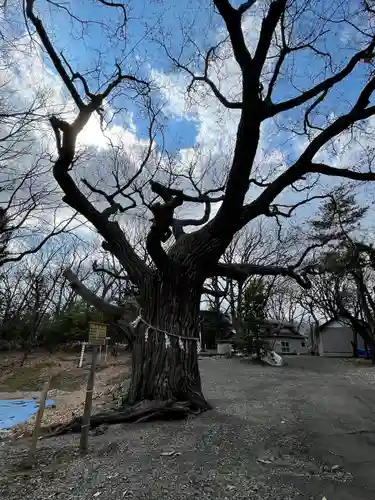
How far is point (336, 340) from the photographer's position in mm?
30062

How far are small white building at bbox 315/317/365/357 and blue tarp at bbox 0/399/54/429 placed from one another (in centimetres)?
2483

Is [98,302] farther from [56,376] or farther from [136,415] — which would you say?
[56,376]

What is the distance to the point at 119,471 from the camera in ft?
10.9

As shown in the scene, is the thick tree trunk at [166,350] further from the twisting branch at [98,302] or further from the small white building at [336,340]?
the small white building at [336,340]

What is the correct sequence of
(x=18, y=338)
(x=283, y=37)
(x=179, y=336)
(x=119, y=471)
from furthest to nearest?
1. (x=18, y=338)
2. (x=179, y=336)
3. (x=283, y=37)
4. (x=119, y=471)

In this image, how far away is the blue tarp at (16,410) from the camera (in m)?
8.20

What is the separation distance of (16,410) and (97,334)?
7.25m

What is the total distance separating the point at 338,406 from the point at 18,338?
22162mm

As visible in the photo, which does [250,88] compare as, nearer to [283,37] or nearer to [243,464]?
[283,37]

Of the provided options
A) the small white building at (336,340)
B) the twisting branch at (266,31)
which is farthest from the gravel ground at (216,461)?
the small white building at (336,340)

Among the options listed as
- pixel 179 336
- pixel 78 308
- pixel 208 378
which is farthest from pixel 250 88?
pixel 78 308

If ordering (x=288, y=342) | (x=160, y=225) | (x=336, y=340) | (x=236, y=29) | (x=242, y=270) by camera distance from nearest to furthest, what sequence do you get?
(x=236, y=29), (x=160, y=225), (x=242, y=270), (x=288, y=342), (x=336, y=340)

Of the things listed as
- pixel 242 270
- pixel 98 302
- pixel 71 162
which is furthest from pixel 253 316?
pixel 71 162

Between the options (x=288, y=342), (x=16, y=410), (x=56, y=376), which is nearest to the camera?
(x=16, y=410)
